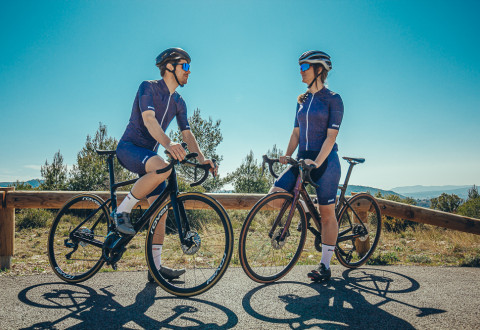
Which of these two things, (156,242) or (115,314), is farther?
(156,242)

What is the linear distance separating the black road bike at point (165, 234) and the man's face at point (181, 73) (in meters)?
0.99

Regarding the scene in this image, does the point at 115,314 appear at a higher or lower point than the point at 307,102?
lower

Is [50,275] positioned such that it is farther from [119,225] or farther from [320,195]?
[320,195]

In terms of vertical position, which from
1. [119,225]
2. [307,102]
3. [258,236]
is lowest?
[258,236]

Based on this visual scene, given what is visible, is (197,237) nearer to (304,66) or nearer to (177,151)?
(177,151)

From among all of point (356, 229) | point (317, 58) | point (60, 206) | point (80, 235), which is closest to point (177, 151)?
point (80, 235)

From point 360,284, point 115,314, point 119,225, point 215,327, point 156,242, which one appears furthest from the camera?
point 360,284

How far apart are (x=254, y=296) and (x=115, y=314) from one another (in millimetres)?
1321

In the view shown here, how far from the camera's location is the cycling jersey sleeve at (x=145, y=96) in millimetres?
3105

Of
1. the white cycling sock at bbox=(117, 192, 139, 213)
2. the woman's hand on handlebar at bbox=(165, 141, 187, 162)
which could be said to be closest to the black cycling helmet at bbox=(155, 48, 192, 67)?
the woman's hand on handlebar at bbox=(165, 141, 187, 162)

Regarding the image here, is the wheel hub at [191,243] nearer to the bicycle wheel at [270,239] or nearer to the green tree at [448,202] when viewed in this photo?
the bicycle wheel at [270,239]

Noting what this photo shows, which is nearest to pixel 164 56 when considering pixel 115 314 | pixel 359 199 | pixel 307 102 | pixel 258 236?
pixel 307 102

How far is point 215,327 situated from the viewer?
2.37 m

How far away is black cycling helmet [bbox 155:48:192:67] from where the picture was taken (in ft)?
10.9
